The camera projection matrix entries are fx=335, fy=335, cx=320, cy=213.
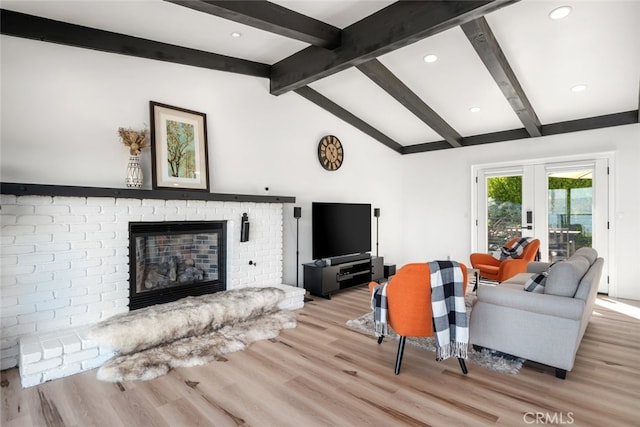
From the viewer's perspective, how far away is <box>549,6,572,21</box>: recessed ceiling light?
2877 mm

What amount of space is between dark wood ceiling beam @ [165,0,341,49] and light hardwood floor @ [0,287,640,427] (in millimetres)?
2785

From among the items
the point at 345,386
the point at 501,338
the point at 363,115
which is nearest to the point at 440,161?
the point at 363,115

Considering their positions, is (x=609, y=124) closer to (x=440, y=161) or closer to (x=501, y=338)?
(x=440, y=161)

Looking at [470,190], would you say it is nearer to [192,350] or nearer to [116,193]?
[192,350]

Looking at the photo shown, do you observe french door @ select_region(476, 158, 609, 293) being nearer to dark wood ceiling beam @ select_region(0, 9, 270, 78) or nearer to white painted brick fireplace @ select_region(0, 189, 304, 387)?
dark wood ceiling beam @ select_region(0, 9, 270, 78)

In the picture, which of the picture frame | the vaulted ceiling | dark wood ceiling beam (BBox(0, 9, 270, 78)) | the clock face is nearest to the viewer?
dark wood ceiling beam (BBox(0, 9, 270, 78))

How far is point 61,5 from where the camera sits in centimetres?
271

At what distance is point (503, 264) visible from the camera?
180 inches

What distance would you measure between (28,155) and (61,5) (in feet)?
4.10

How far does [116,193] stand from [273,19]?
2.10 m

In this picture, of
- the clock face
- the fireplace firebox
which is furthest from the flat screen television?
the fireplace firebox

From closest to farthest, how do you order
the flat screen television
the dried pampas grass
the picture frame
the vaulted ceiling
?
1. the vaulted ceiling
2. the dried pampas grass
3. the picture frame
4. the flat screen television

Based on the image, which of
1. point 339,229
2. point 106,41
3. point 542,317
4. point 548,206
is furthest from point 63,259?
point 548,206

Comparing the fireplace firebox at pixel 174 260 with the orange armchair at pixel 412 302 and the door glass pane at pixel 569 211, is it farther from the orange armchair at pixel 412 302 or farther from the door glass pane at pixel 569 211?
the door glass pane at pixel 569 211
